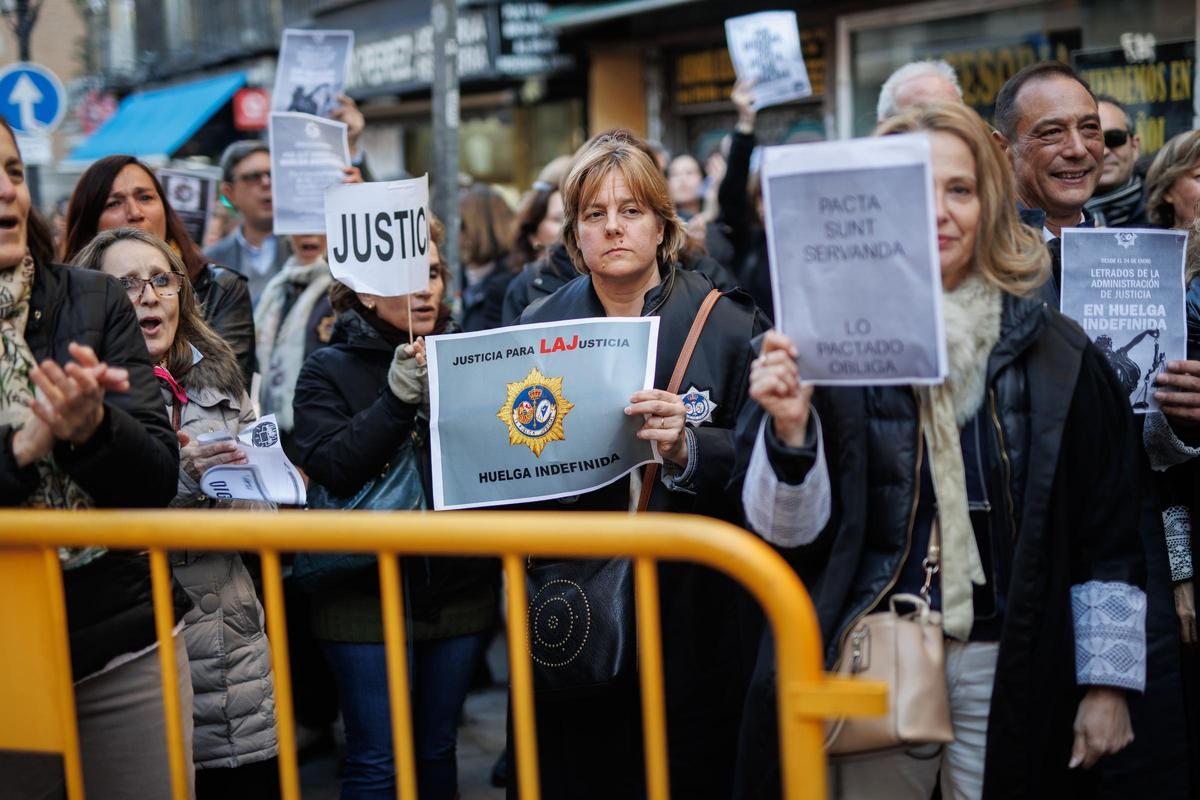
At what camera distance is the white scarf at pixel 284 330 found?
5801mm

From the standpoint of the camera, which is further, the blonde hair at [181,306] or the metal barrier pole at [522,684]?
the blonde hair at [181,306]

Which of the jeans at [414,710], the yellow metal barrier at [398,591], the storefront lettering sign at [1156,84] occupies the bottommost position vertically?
the jeans at [414,710]

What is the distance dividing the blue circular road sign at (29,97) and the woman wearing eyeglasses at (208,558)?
26.5 feet

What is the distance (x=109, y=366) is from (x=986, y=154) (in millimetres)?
1957

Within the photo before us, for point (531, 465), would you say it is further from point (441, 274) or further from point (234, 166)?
point (234, 166)

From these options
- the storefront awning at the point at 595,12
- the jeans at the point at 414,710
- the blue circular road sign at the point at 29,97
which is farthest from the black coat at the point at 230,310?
the storefront awning at the point at 595,12

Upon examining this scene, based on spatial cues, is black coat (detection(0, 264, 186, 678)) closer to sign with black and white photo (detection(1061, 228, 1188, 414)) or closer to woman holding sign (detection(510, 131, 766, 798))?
woman holding sign (detection(510, 131, 766, 798))

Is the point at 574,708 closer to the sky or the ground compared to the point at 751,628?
closer to the ground

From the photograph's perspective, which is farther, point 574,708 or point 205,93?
point 205,93

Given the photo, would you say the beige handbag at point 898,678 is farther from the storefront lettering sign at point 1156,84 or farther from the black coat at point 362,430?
the storefront lettering sign at point 1156,84

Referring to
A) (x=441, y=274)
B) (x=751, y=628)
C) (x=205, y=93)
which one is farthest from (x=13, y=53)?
(x=751, y=628)

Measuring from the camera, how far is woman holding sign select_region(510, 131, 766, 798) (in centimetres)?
337

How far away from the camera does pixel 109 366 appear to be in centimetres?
291

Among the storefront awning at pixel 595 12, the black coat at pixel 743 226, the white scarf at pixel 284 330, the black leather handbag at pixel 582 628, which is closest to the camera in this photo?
the black leather handbag at pixel 582 628
